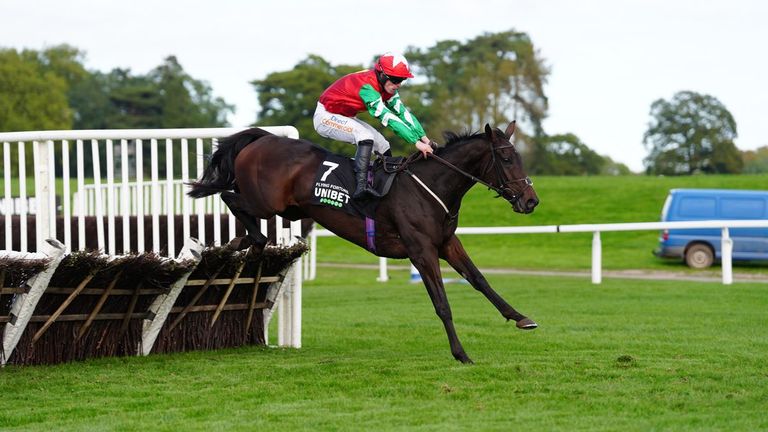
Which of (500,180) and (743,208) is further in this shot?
(743,208)

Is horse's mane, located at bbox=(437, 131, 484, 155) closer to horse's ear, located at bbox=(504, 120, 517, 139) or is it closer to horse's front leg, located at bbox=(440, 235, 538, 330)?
horse's ear, located at bbox=(504, 120, 517, 139)

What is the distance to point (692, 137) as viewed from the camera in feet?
224

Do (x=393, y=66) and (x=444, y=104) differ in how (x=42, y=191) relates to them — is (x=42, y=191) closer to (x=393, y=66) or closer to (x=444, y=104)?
(x=393, y=66)

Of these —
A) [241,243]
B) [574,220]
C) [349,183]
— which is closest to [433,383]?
[349,183]

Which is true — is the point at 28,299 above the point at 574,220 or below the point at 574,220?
above

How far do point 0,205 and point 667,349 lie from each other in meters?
14.2

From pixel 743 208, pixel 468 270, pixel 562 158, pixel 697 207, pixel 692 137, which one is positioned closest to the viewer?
pixel 468 270

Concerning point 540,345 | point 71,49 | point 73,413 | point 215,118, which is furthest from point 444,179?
point 215,118

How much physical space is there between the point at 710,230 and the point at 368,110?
1738 centimetres

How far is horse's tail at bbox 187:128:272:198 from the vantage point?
9391 mm

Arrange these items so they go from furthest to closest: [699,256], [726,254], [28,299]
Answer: [699,256]
[726,254]
[28,299]

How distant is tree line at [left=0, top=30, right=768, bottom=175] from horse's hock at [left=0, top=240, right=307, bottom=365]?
4670cm

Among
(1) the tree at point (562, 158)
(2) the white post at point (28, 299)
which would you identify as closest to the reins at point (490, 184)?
(2) the white post at point (28, 299)

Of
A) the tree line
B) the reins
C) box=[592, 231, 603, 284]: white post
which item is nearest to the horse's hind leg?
the reins
